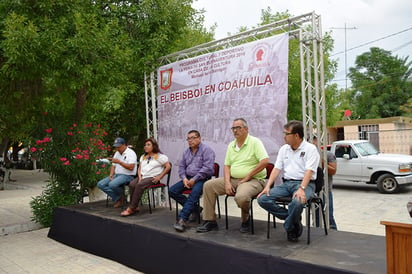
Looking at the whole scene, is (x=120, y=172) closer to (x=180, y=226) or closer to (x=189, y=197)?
(x=189, y=197)

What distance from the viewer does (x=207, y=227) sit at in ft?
14.7

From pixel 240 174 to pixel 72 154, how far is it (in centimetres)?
399

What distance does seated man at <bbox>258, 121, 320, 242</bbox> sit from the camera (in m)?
3.79

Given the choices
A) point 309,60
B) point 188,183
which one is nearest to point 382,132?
point 309,60

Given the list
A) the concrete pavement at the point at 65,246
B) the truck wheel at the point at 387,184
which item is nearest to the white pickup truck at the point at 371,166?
the truck wheel at the point at 387,184

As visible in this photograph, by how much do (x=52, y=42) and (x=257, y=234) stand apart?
14.4 feet

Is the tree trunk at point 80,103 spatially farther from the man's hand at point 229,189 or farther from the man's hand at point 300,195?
the man's hand at point 300,195

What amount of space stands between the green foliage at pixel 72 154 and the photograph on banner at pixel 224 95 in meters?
1.42

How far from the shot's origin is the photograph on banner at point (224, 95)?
5527 millimetres

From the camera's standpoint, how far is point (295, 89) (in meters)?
11.5

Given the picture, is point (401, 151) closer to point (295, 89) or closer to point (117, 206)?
point (295, 89)

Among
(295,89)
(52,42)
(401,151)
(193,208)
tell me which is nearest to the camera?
(193,208)

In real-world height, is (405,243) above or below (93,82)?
below

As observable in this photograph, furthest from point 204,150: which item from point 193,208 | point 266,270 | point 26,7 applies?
point 26,7
